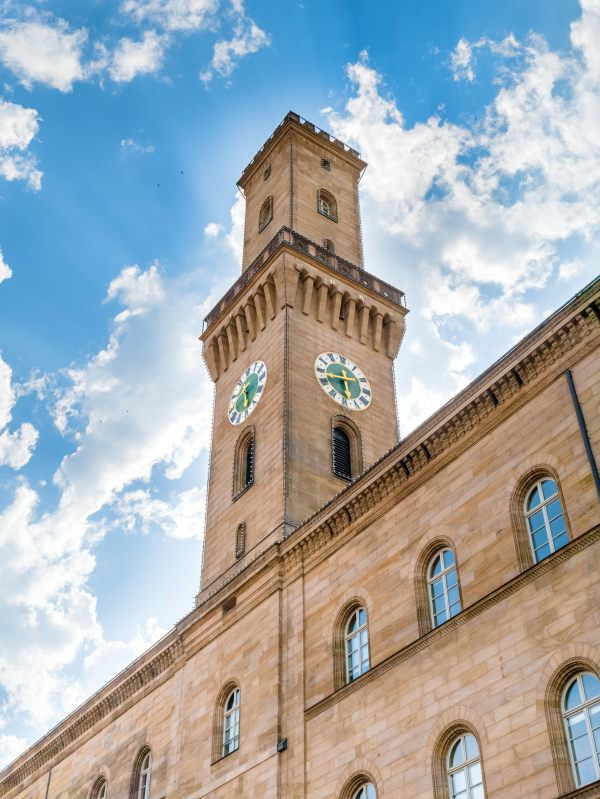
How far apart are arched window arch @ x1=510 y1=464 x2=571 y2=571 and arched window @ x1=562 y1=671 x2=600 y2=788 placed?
3.09 m

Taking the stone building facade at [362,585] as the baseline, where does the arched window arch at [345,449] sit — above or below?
above

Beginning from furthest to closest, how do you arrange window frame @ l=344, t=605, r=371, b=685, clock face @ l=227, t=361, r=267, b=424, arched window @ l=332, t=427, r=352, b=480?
clock face @ l=227, t=361, r=267, b=424 < arched window @ l=332, t=427, r=352, b=480 < window frame @ l=344, t=605, r=371, b=685

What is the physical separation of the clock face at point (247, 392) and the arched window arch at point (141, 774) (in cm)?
1256

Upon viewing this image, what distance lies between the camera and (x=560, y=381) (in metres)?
23.8

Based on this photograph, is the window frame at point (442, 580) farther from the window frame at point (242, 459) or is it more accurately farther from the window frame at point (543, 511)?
the window frame at point (242, 459)

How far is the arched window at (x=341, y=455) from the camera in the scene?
37.2 metres

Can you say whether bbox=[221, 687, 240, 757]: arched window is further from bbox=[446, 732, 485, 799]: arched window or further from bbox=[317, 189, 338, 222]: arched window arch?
bbox=[317, 189, 338, 222]: arched window arch

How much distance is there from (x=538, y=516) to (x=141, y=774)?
19.8 meters

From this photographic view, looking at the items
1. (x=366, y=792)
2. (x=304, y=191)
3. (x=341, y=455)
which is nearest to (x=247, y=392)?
(x=341, y=455)

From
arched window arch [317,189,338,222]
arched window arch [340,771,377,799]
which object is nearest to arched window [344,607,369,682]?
arched window arch [340,771,377,799]

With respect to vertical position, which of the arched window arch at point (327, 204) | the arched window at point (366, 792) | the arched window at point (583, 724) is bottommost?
the arched window at point (583, 724)

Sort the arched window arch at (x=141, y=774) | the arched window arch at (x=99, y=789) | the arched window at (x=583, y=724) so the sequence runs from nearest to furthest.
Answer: the arched window at (x=583, y=724)
the arched window arch at (x=141, y=774)
the arched window arch at (x=99, y=789)

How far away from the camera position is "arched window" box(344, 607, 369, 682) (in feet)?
87.7

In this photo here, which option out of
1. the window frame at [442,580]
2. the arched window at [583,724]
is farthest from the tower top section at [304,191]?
the arched window at [583,724]
